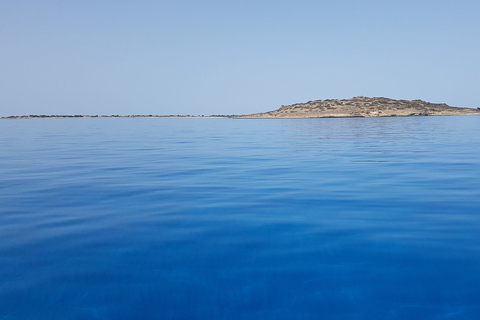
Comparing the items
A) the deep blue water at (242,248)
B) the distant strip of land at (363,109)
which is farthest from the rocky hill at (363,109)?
the deep blue water at (242,248)

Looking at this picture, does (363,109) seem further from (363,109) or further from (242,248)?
(242,248)

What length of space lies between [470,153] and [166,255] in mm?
18005

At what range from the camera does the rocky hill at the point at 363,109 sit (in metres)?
92.9

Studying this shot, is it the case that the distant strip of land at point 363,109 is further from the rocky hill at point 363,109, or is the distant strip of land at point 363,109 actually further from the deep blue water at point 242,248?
the deep blue water at point 242,248

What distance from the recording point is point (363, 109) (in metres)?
93.7

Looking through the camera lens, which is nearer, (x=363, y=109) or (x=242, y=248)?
(x=242, y=248)

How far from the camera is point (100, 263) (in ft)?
20.7

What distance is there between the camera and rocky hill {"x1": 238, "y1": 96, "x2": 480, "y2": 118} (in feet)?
305

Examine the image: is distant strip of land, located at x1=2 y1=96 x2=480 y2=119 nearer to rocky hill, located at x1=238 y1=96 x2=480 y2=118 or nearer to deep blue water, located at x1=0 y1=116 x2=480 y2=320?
rocky hill, located at x1=238 y1=96 x2=480 y2=118

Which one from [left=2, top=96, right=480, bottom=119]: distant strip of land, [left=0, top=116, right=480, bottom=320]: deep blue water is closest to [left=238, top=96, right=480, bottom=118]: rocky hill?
[left=2, top=96, right=480, bottom=119]: distant strip of land

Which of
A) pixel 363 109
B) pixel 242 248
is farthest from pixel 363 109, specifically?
pixel 242 248

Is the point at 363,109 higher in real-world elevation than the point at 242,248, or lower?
higher

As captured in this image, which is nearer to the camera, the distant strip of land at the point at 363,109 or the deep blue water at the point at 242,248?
the deep blue water at the point at 242,248

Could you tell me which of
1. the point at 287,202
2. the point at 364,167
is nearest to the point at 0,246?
the point at 287,202
